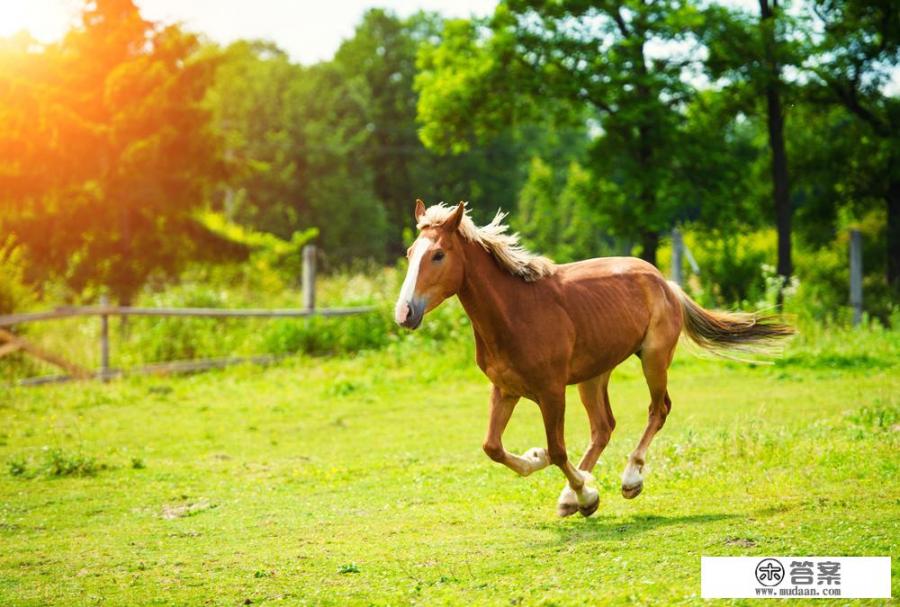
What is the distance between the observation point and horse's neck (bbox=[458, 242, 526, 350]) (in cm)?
698

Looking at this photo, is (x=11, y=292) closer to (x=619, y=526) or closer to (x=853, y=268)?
(x=619, y=526)

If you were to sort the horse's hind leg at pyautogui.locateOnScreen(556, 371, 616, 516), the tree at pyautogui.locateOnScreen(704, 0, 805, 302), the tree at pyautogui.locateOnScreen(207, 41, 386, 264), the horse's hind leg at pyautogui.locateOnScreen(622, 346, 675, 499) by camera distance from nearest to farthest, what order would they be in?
the horse's hind leg at pyautogui.locateOnScreen(556, 371, 616, 516) < the horse's hind leg at pyautogui.locateOnScreen(622, 346, 675, 499) < the tree at pyautogui.locateOnScreen(704, 0, 805, 302) < the tree at pyautogui.locateOnScreen(207, 41, 386, 264)

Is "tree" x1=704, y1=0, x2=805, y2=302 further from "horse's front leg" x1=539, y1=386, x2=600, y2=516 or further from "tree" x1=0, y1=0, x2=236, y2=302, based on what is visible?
"horse's front leg" x1=539, y1=386, x2=600, y2=516

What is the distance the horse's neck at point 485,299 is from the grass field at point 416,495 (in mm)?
1349

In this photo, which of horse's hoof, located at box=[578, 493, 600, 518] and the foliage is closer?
horse's hoof, located at box=[578, 493, 600, 518]

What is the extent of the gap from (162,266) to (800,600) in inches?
931

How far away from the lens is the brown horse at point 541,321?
6793 mm

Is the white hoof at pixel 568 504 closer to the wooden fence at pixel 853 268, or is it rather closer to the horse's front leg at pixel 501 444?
the horse's front leg at pixel 501 444

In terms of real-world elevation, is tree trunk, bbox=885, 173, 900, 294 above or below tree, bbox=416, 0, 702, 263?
below

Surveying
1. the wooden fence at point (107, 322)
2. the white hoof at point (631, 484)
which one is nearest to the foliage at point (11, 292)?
the wooden fence at point (107, 322)

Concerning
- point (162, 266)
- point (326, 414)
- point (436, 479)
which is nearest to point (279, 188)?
point (162, 266)

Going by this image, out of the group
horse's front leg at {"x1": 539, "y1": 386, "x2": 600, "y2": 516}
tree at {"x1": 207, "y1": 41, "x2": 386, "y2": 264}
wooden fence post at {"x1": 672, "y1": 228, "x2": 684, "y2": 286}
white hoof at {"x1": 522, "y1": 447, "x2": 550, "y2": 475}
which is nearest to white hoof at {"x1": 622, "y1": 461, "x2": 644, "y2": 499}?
horse's front leg at {"x1": 539, "y1": 386, "x2": 600, "y2": 516}

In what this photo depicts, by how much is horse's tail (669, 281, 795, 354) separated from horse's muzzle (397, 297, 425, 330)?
8.70 ft

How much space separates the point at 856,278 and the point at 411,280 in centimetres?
1570
